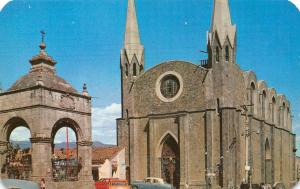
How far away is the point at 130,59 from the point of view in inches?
1751

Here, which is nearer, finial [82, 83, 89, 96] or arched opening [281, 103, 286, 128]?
finial [82, 83, 89, 96]

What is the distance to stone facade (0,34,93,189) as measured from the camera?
24.8 meters

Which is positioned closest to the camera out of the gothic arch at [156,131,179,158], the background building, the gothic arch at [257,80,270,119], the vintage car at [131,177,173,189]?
the vintage car at [131,177,173,189]

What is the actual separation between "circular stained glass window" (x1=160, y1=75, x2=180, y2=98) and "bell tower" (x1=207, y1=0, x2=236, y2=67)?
12.6 ft

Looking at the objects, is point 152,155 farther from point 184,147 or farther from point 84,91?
point 84,91

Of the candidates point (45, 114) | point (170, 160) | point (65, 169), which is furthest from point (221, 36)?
point (45, 114)

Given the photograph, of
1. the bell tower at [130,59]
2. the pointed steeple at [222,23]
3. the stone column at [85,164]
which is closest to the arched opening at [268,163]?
the pointed steeple at [222,23]

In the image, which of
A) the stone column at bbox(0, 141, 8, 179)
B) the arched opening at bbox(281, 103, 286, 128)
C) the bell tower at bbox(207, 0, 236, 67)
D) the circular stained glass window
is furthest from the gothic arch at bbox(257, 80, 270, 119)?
the stone column at bbox(0, 141, 8, 179)

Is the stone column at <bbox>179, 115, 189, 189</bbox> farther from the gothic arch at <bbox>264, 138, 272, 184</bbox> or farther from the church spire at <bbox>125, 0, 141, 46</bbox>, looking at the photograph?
the gothic arch at <bbox>264, 138, 272, 184</bbox>

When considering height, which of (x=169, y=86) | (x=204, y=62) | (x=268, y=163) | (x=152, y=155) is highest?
(x=204, y=62)

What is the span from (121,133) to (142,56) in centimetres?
770

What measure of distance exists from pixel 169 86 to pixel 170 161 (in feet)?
21.9

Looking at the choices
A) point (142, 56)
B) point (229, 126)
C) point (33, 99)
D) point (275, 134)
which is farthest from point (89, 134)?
point (275, 134)

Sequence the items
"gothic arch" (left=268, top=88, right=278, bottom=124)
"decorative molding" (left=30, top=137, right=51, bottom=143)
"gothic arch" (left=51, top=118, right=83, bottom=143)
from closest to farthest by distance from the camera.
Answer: "decorative molding" (left=30, top=137, right=51, bottom=143)
"gothic arch" (left=51, top=118, right=83, bottom=143)
"gothic arch" (left=268, top=88, right=278, bottom=124)
